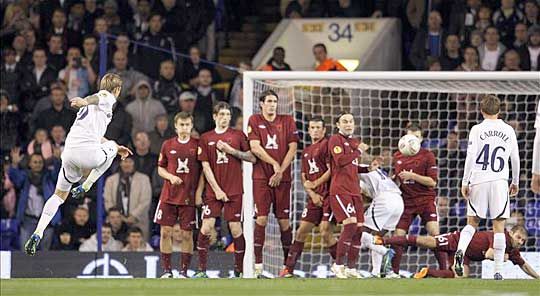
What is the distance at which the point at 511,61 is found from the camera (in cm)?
2014

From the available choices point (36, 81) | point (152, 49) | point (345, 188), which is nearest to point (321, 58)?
point (152, 49)

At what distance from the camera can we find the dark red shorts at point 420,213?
56.3 feet

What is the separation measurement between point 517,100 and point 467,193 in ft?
15.2

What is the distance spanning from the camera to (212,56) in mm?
23047

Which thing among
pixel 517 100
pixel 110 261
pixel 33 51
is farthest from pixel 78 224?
pixel 517 100

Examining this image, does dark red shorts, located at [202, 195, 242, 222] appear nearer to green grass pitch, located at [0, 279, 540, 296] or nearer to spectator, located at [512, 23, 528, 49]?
green grass pitch, located at [0, 279, 540, 296]

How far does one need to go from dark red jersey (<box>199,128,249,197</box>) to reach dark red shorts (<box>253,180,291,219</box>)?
21cm

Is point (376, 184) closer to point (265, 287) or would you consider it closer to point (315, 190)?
point (315, 190)

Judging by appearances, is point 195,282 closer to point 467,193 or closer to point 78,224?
point 467,193

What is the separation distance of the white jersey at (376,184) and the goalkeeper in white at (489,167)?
6.14ft

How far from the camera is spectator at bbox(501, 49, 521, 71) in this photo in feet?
65.9

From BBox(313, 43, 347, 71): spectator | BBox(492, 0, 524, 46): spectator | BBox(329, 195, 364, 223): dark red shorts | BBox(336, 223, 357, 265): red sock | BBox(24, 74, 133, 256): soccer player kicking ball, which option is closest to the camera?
BBox(24, 74, 133, 256): soccer player kicking ball

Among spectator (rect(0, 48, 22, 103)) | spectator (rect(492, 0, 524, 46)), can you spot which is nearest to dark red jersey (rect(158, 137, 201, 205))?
spectator (rect(0, 48, 22, 103))

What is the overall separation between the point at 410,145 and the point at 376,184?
0.66 meters
